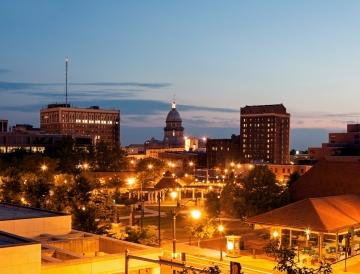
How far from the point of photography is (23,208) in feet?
130

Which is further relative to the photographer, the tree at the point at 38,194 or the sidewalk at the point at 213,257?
the tree at the point at 38,194

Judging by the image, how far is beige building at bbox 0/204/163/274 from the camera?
2239 centimetres

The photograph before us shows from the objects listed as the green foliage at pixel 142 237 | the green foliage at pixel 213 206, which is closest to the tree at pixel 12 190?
the green foliage at pixel 213 206

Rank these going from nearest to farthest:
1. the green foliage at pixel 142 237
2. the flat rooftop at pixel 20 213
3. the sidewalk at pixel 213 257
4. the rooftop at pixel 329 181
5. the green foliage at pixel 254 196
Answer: the flat rooftop at pixel 20 213 → the sidewalk at pixel 213 257 → the green foliage at pixel 142 237 → the green foliage at pixel 254 196 → the rooftop at pixel 329 181

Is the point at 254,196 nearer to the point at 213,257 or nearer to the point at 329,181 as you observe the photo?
the point at 213,257

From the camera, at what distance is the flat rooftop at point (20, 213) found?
3481 centimetres

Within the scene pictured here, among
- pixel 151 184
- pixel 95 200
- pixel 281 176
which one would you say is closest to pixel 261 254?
pixel 95 200

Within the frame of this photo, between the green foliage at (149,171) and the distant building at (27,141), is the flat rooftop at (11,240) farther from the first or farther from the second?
the distant building at (27,141)

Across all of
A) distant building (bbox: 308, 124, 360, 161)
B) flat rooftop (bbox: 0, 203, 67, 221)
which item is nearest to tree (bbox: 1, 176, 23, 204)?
flat rooftop (bbox: 0, 203, 67, 221)

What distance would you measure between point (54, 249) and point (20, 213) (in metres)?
10.5

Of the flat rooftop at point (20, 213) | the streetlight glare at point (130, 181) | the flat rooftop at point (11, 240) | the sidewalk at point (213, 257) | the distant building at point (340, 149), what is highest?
the distant building at point (340, 149)

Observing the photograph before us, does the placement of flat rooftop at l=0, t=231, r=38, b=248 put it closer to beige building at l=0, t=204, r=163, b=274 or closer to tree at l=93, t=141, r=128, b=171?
beige building at l=0, t=204, r=163, b=274

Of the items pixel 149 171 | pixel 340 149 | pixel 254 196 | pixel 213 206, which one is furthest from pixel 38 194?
pixel 340 149

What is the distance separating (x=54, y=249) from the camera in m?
27.7
